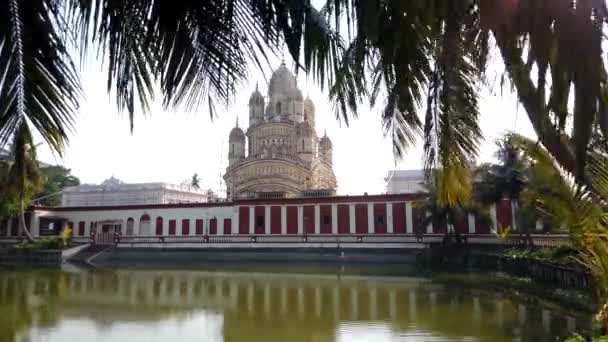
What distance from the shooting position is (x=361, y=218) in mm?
30094

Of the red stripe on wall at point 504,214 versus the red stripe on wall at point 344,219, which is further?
the red stripe on wall at point 344,219

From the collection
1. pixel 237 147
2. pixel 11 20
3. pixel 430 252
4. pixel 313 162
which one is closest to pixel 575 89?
pixel 11 20

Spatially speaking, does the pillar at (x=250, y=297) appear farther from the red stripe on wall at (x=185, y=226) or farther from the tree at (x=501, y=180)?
the red stripe on wall at (x=185, y=226)

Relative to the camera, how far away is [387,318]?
31.4 ft

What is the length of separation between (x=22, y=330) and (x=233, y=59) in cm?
749

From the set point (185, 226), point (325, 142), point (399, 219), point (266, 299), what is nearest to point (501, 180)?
point (399, 219)

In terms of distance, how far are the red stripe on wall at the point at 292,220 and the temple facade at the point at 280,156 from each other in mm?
12517

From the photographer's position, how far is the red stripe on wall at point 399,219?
2911 centimetres

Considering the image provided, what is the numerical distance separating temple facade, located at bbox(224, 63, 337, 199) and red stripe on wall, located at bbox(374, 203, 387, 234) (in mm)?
15729

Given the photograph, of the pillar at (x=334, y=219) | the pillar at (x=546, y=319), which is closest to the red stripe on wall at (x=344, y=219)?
the pillar at (x=334, y=219)

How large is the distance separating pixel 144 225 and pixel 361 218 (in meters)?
15.3

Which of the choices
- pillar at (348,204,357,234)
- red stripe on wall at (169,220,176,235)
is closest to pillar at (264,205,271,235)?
pillar at (348,204,357,234)

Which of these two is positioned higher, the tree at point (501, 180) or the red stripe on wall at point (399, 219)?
the tree at point (501, 180)

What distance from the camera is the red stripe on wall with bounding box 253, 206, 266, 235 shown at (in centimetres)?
3192
